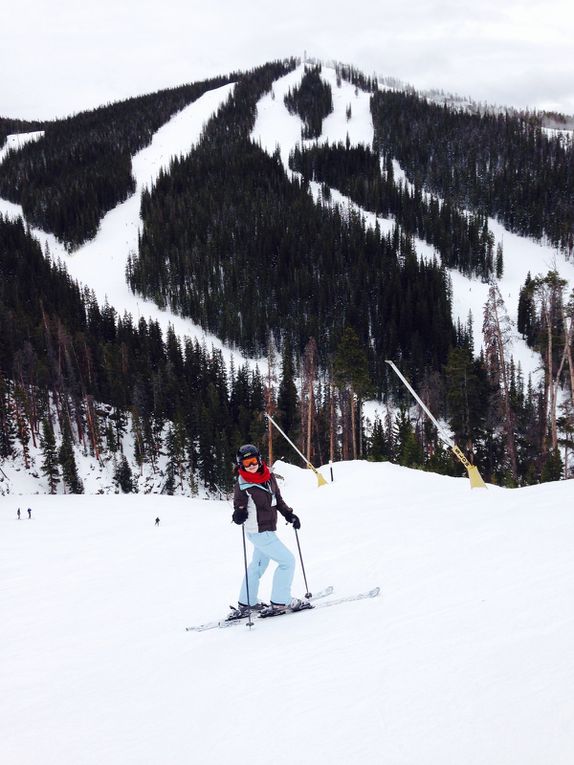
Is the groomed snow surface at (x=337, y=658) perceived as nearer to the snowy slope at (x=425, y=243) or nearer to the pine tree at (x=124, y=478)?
the snowy slope at (x=425, y=243)

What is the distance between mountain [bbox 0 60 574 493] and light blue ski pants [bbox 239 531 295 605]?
23.1 metres

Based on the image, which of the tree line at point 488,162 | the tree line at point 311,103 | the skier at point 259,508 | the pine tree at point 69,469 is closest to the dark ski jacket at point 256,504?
the skier at point 259,508

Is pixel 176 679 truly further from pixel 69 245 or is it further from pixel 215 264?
pixel 69 245

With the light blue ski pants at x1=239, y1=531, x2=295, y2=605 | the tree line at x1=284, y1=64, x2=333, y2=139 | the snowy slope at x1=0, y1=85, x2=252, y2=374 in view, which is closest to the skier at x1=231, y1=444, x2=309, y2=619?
the light blue ski pants at x1=239, y1=531, x2=295, y2=605

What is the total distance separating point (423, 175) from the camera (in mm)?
147750

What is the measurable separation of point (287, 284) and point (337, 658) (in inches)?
4206

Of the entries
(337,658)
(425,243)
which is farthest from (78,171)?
(337,658)

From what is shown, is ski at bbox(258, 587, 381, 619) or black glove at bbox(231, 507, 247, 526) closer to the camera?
black glove at bbox(231, 507, 247, 526)

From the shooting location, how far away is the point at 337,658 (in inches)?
216

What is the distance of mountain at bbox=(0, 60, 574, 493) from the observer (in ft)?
154

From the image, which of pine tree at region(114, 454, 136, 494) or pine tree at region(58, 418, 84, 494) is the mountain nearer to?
pine tree at region(114, 454, 136, 494)

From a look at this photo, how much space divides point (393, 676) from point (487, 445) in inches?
1654

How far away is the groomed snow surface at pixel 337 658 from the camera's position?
162 inches

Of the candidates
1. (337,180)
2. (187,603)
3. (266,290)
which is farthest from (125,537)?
(337,180)
